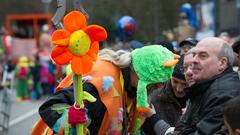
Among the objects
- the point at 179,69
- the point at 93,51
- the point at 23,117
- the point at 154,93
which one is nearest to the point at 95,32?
the point at 93,51

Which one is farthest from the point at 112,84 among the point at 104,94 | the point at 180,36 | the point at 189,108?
the point at 180,36

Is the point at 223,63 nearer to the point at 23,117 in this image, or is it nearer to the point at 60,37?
the point at 60,37

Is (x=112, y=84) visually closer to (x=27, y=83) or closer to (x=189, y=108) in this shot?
(x=189, y=108)

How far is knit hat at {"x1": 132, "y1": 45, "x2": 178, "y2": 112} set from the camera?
14.6ft

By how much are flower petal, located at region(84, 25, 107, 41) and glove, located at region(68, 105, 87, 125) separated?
0.50 meters

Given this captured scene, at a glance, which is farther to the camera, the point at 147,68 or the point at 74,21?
the point at 147,68

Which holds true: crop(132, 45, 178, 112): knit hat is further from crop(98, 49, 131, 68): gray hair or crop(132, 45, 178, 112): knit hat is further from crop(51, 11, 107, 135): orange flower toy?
crop(51, 11, 107, 135): orange flower toy

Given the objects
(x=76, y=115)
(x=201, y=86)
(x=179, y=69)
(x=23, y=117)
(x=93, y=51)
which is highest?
(x=93, y=51)

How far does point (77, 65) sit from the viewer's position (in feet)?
13.5

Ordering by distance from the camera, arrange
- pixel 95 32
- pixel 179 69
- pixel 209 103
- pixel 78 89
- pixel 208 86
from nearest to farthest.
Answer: pixel 209 103, pixel 208 86, pixel 78 89, pixel 95 32, pixel 179 69

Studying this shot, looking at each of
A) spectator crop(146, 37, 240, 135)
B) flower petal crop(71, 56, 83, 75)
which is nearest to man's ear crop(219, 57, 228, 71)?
spectator crop(146, 37, 240, 135)

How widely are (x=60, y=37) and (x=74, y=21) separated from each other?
14cm

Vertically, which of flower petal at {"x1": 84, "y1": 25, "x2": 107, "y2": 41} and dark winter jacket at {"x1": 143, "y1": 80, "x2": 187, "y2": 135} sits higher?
flower petal at {"x1": 84, "y1": 25, "x2": 107, "y2": 41}

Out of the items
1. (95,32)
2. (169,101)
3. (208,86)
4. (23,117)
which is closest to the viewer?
(208,86)
